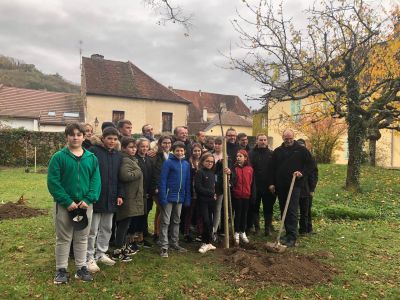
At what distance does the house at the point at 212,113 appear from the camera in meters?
48.1

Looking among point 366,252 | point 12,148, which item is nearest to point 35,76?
point 12,148

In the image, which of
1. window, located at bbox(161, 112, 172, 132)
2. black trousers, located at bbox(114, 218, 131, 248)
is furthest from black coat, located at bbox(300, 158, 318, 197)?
window, located at bbox(161, 112, 172, 132)

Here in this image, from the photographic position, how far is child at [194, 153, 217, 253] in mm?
6375

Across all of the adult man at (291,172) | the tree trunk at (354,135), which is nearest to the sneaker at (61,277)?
the adult man at (291,172)

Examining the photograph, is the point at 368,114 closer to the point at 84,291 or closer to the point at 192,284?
the point at 192,284

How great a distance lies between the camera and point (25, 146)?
2353 cm

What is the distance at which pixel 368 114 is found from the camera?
42.2 ft

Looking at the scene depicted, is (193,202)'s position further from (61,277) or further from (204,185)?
(61,277)

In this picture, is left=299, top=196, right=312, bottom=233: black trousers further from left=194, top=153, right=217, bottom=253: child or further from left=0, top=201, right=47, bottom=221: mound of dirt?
left=0, top=201, right=47, bottom=221: mound of dirt

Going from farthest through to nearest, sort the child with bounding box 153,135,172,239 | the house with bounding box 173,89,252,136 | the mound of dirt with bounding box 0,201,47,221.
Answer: the house with bounding box 173,89,252,136
the mound of dirt with bounding box 0,201,47,221
the child with bounding box 153,135,172,239

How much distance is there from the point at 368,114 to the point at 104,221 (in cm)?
1045

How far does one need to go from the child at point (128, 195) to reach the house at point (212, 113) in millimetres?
38875

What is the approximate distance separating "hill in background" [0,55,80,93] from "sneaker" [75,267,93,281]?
59.9 meters

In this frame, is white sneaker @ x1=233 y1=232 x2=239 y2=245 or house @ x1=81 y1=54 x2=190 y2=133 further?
house @ x1=81 y1=54 x2=190 y2=133
